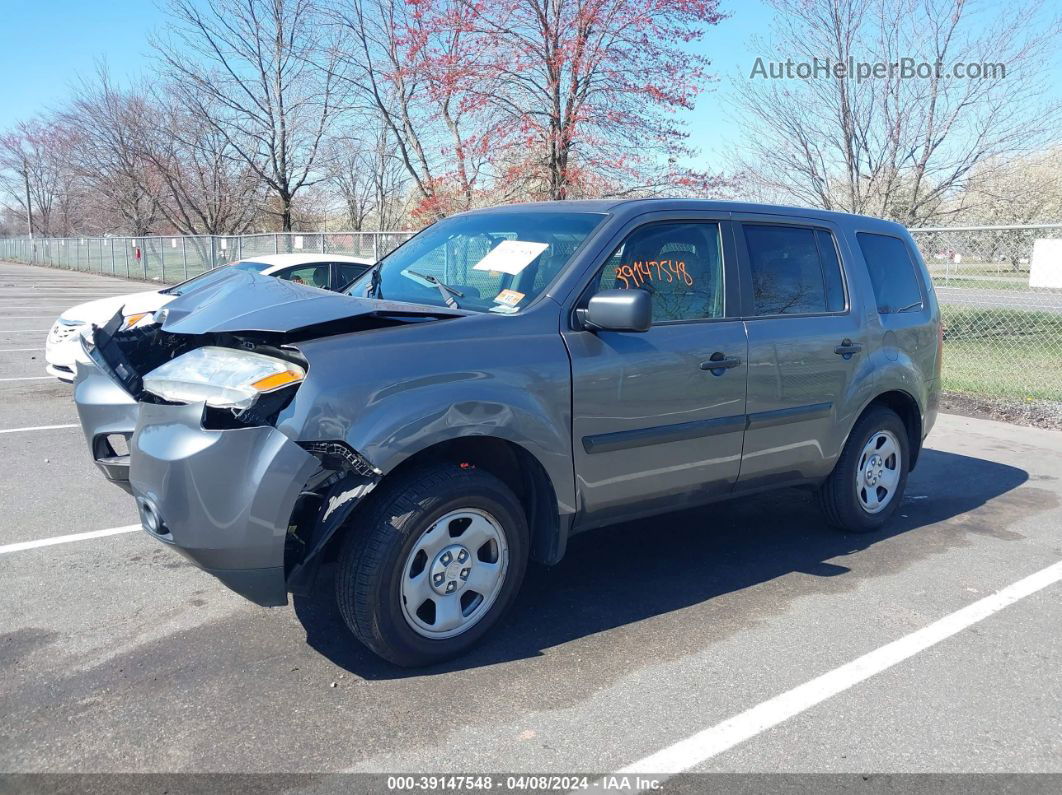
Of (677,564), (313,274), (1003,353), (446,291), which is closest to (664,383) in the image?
(446,291)

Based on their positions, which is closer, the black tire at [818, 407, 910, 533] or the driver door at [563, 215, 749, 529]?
the driver door at [563, 215, 749, 529]

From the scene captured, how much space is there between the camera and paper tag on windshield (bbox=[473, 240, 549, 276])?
4.06 m

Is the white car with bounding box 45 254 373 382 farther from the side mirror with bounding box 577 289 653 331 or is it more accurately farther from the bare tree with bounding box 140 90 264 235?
the bare tree with bounding box 140 90 264 235

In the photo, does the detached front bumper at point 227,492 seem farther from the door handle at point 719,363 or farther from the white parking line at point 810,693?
the door handle at point 719,363

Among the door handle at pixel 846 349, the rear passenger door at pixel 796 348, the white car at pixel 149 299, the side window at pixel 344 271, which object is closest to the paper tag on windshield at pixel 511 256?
the rear passenger door at pixel 796 348

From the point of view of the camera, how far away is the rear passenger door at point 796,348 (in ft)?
14.8

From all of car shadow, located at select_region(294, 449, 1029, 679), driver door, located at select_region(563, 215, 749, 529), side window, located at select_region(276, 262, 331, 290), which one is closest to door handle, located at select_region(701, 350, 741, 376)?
driver door, located at select_region(563, 215, 749, 529)

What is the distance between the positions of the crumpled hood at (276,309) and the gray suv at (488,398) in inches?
0.7

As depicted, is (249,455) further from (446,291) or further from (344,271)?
(344,271)

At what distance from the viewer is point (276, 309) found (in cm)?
346

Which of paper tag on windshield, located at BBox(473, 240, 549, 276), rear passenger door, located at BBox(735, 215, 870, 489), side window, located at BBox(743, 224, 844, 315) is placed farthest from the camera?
side window, located at BBox(743, 224, 844, 315)

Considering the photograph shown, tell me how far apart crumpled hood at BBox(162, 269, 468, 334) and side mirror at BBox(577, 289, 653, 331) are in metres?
0.57

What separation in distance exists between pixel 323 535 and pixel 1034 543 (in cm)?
435

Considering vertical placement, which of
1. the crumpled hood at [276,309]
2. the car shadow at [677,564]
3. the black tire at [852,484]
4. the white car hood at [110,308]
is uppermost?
the crumpled hood at [276,309]
